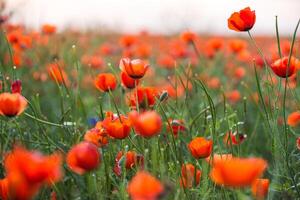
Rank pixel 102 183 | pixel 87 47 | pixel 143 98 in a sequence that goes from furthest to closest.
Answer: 1. pixel 87 47
2. pixel 143 98
3. pixel 102 183

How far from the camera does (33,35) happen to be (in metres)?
3.83

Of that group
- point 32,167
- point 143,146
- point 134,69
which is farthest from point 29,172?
point 134,69

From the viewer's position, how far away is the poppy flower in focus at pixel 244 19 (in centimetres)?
145

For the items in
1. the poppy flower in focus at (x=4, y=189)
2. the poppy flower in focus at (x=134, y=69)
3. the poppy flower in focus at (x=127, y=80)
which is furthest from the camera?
the poppy flower in focus at (x=127, y=80)

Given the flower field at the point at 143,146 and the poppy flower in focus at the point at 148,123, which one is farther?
the poppy flower in focus at the point at 148,123

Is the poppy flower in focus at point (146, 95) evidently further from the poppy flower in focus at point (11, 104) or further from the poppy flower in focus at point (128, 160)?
→ the poppy flower in focus at point (11, 104)

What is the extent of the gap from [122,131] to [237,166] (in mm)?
500

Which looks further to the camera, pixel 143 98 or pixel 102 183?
pixel 143 98

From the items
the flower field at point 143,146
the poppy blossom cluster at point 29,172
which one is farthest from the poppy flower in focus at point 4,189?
the poppy blossom cluster at point 29,172

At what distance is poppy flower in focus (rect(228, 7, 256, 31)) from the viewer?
145 centimetres

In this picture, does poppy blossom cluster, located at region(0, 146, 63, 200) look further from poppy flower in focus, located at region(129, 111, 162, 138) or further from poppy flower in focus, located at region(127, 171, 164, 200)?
poppy flower in focus, located at region(129, 111, 162, 138)

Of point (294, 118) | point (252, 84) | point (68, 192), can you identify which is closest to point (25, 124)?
point (68, 192)

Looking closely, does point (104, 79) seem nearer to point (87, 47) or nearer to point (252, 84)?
point (252, 84)

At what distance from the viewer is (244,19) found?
145 centimetres
